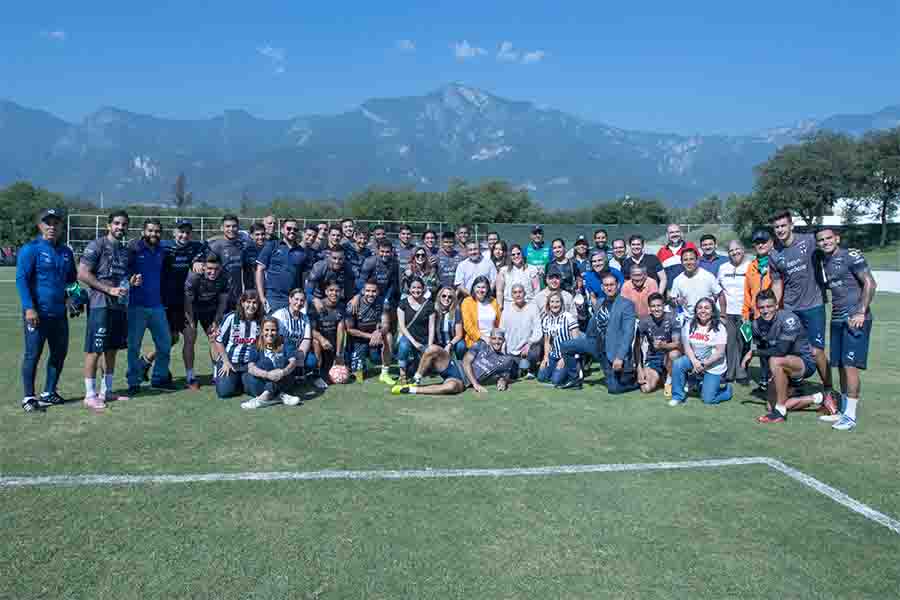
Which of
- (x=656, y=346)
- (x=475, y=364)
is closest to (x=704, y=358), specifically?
(x=656, y=346)

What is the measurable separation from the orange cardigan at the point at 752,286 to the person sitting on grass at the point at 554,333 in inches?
80.3

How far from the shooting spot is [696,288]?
8422 mm

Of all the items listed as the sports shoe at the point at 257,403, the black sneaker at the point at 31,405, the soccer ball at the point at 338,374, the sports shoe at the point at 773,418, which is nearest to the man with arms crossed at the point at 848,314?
the sports shoe at the point at 773,418

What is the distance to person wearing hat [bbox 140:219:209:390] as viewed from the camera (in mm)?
7840

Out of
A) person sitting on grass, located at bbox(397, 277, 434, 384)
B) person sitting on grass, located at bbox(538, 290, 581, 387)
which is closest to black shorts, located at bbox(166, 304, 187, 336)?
person sitting on grass, located at bbox(397, 277, 434, 384)

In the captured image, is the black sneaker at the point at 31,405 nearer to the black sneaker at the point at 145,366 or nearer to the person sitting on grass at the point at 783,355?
the black sneaker at the point at 145,366

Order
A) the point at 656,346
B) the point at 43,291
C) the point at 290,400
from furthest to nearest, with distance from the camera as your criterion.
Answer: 1. the point at 656,346
2. the point at 290,400
3. the point at 43,291

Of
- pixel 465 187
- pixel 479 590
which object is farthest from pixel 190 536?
pixel 465 187

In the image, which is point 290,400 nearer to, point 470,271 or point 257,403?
point 257,403

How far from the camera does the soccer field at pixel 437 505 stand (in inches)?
138

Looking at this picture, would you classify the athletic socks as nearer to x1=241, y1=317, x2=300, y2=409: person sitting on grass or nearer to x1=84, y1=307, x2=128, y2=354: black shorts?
x1=241, y1=317, x2=300, y2=409: person sitting on grass

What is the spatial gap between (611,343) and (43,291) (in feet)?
19.9

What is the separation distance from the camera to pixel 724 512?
4.41m

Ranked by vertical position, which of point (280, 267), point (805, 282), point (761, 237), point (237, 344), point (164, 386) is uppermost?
point (761, 237)
